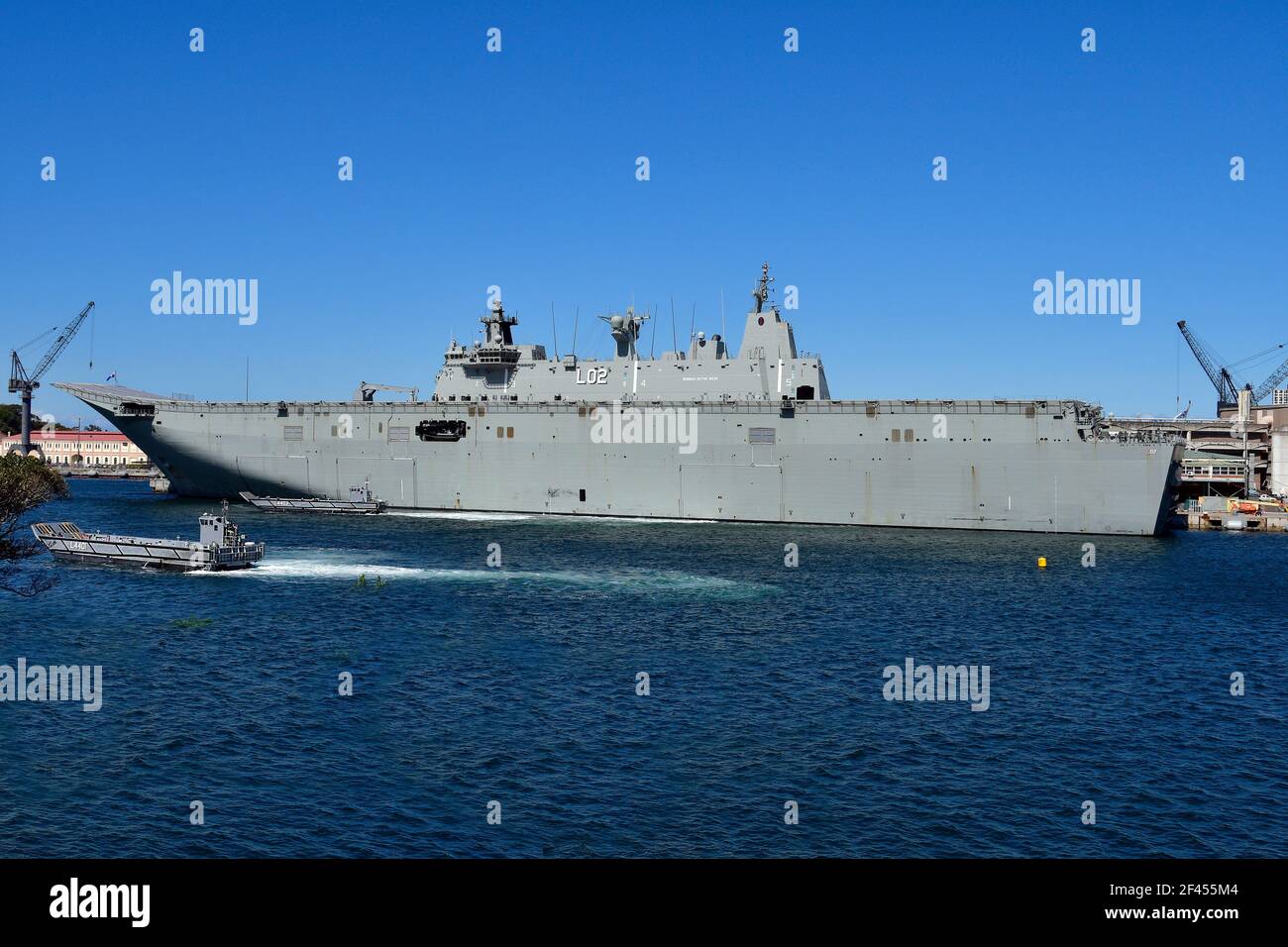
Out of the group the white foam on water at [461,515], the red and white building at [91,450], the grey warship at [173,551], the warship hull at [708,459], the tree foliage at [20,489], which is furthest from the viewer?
the red and white building at [91,450]

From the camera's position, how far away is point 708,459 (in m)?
51.5

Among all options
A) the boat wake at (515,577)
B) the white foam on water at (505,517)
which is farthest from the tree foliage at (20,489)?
the white foam on water at (505,517)

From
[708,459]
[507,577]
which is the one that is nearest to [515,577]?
[507,577]

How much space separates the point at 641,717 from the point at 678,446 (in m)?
34.1

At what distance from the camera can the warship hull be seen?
153 feet

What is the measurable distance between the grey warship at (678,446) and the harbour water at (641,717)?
12.3m

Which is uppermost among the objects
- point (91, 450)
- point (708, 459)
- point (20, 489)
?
point (91, 450)

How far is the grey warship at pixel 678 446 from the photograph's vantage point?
47.0 metres

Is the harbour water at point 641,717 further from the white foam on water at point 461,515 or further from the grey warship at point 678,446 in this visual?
the white foam on water at point 461,515

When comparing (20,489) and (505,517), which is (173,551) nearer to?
(20,489)

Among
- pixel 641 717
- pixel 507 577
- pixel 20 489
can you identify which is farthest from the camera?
pixel 507 577
